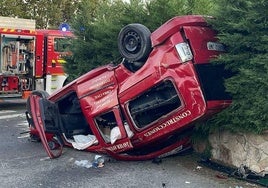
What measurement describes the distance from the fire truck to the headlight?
6.35 m

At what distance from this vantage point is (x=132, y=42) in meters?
5.41

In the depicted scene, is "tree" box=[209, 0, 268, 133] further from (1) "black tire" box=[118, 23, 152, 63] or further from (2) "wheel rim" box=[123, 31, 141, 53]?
(2) "wheel rim" box=[123, 31, 141, 53]

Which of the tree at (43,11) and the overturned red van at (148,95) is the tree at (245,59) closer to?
the overturned red van at (148,95)

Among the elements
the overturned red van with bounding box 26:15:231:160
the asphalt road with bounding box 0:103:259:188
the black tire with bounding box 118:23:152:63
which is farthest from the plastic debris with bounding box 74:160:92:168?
the black tire with bounding box 118:23:152:63

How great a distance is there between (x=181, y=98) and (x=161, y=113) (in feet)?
1.70

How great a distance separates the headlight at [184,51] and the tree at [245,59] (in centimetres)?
37

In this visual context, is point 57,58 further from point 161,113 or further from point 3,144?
point 161,113

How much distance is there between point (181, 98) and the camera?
15.9 ft

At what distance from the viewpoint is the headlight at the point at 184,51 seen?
15.8 feet

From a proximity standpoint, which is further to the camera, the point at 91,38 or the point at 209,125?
the point at 91,38

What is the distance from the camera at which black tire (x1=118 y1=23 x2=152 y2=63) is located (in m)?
5.23

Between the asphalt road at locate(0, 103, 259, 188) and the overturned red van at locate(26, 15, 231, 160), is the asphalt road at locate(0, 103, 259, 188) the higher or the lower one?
the lower one

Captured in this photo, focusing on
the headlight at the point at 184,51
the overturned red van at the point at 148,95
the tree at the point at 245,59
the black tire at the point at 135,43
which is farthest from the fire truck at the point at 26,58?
the tree at the point at 245,59

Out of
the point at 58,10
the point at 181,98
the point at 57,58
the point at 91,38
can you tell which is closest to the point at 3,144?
the point at 91,38
